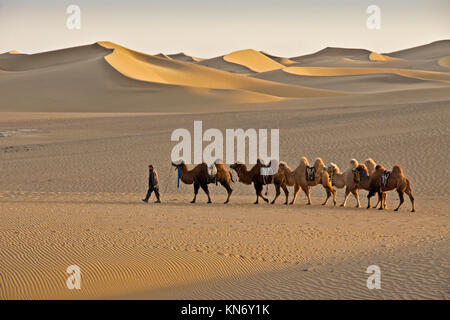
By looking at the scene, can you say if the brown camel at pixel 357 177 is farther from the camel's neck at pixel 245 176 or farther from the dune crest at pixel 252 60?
the dune crest at pixel 252 60

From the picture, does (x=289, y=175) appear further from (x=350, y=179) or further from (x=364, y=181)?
(x=364, y=181)

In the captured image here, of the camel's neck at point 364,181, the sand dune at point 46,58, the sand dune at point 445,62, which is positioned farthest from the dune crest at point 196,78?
the sand dune at point 445,62

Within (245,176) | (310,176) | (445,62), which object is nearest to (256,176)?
(245,176)

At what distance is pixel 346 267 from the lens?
8.17 metres

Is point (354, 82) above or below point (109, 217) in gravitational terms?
above

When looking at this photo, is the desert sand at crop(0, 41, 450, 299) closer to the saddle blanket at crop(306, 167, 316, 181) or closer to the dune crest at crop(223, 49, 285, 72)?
the saddle blanket at crop(306, 167, 316, 181)

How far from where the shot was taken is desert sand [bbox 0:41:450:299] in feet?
24.7

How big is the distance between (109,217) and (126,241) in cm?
258

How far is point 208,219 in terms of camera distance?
40.3 ft

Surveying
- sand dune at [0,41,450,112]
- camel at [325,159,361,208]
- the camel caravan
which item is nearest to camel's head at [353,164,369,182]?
the camel caravan

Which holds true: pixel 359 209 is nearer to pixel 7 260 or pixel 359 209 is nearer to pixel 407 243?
pixel 407 243

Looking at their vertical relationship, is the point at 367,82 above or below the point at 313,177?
above

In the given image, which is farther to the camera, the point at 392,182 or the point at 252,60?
the point at 252,60
